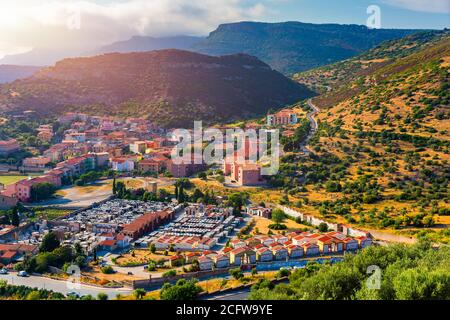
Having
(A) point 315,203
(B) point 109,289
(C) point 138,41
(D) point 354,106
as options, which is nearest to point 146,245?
(B) point 109,289

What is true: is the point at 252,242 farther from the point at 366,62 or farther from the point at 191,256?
the point at 366,62

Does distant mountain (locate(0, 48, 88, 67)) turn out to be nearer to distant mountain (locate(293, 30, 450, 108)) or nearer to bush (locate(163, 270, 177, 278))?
distant mountain (locate(293, 30, 450, 108))

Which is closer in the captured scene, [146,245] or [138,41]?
[146,245]

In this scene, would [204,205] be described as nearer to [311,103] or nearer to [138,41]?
[311,103]

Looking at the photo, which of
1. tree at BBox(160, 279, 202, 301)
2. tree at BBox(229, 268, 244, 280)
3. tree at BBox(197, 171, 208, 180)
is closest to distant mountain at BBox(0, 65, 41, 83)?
tree at BBox(197, 171, 208, 180)

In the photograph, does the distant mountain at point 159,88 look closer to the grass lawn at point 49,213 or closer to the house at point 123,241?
the grass lawn at point 49,213

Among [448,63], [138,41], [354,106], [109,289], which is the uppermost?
[138,41]
